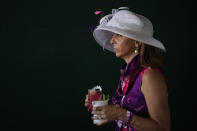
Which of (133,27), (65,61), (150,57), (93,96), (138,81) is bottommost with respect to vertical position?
(65,61)

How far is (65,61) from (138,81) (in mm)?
1370

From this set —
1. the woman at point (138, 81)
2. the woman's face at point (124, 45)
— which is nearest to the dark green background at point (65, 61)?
the woman at point (138, 81)

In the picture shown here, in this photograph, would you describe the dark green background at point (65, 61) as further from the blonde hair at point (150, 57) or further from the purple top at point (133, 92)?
the blonde hair at point (150, 57)

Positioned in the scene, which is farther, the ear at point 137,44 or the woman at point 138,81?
the ear at point 137,44

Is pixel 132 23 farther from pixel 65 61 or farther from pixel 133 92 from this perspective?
pixel 65 61

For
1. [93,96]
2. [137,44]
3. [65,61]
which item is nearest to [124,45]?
[137,44]

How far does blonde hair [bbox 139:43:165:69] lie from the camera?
1199 millimetres

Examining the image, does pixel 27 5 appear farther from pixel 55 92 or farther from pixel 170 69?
pixel 170 69

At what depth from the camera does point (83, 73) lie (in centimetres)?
248

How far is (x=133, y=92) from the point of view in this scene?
A: 1.25m

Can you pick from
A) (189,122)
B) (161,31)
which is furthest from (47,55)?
(189,122)

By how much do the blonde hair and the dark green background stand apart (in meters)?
1.24

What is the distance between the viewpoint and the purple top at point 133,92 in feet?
3.96

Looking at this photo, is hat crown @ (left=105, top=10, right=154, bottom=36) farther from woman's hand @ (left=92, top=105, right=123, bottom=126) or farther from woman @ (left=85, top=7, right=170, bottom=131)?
woman's hand @ (left=92, top=105, right=123, bottom=126)
